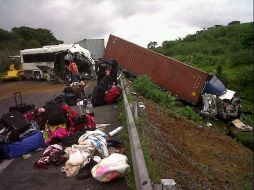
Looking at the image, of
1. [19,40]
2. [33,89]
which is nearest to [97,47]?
[33,89]

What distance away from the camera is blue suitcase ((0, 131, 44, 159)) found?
7727 millimetres

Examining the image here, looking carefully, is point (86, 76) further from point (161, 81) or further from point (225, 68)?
point (225, 68)

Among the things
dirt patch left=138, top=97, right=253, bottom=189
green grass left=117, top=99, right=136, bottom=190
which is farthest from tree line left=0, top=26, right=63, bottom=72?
green grass left=117, top=99, right=136, bottom=190

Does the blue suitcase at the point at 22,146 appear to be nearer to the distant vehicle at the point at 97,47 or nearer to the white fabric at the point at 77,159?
the white fabric at the point at 77,159

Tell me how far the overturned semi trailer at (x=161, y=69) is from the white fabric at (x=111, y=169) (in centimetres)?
1620

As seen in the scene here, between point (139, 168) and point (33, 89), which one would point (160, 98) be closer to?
point (33, 89)

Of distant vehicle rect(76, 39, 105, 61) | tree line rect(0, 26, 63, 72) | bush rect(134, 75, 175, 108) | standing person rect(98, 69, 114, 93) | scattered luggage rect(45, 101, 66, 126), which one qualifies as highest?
scattered luggage rect(45, 101, 66, 126)

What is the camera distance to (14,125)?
8.12 m

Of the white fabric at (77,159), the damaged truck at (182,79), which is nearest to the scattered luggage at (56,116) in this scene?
the white fabric at (77,159)

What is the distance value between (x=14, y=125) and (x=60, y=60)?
67.1 feet

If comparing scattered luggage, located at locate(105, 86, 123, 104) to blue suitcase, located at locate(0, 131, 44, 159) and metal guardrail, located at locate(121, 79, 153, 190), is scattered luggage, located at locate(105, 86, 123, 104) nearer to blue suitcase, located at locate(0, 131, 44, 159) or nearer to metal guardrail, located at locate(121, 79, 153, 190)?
blue suitcase, located at locate(0, 131, 44, 159)

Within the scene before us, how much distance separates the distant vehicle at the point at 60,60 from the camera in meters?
27.8

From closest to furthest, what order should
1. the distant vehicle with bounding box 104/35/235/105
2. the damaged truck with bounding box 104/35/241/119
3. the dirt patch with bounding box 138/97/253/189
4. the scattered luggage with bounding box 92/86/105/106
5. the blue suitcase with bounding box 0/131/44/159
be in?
1. the blue suitcase with bounding box 0/131/44/159
2. the dirt patch with bounding box 138/97/253/189
3. the scattered luggage with bounding box 92/86/105/106
4. the damaged truck with bounding box 104/35/241/119
5. the distant vehicle with bounding box 104/35/235/105

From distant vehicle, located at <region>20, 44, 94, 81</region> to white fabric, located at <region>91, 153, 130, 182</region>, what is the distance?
22.5 meters
